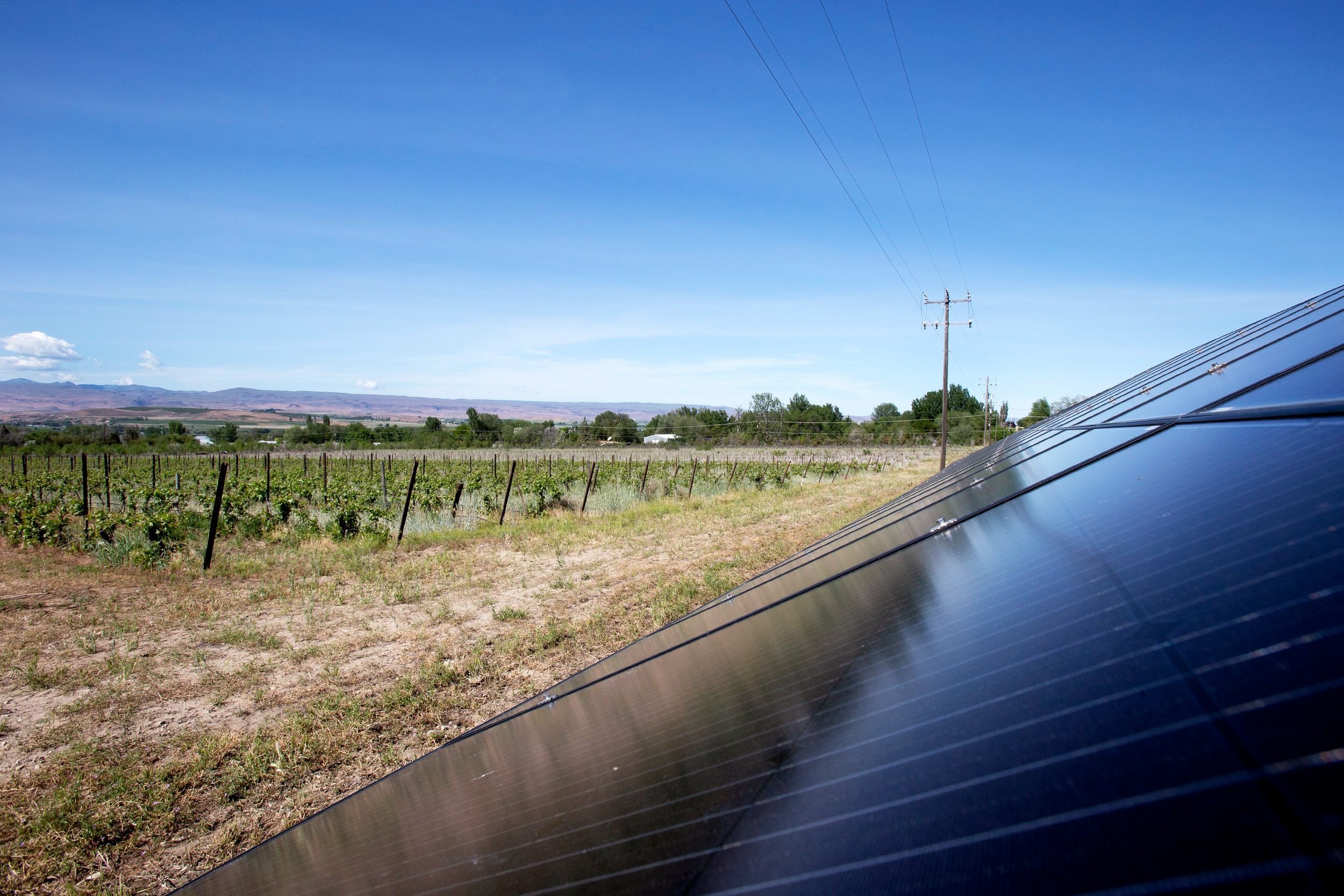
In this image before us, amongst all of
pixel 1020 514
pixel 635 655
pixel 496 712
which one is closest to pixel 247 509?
pixel 496 712

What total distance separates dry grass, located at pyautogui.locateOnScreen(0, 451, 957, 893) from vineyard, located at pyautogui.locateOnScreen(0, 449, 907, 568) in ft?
2.33

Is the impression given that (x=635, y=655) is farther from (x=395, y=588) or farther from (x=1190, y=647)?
(x=395, y=588)

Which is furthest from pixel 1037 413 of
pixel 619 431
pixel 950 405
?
pixel 619 431

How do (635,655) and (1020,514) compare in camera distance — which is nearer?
(1020,514)

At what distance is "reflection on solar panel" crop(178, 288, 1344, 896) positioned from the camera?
0.74 meters

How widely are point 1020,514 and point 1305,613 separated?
5.51 ft

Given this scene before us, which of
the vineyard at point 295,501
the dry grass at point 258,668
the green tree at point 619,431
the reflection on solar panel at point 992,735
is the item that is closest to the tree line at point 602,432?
the green tree at point 619,431

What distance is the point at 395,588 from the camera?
9.23 m

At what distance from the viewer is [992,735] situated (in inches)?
40.8

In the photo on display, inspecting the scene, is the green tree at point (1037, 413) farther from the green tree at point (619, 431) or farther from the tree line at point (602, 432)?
the green tree at point (619, 431)

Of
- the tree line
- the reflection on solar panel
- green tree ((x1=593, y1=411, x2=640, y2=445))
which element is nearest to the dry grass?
the reflection on solar panel

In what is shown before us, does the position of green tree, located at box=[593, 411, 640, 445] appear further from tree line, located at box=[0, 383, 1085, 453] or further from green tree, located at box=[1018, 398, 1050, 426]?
green tree, located at box=[1018, 398, 1050, 426]

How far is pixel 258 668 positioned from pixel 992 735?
275 inches

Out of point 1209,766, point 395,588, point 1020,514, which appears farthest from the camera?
point 395,588
